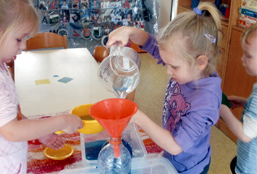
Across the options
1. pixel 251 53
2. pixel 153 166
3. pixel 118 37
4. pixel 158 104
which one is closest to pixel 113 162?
pixel 153 166

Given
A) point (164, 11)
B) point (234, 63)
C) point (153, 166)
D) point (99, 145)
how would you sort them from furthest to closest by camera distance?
point (164, 11) → point (234, 63) → point (99, 145) → point (153, 166)

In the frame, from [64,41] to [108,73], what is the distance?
1.28m

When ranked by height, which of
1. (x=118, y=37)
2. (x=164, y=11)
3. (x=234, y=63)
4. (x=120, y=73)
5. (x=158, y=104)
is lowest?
(x=158, y=104)

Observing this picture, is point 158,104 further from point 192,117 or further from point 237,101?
point 192,117

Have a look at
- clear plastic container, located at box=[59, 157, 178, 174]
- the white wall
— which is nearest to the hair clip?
clear plastic container, located at box=[59, 157, 178, 174]

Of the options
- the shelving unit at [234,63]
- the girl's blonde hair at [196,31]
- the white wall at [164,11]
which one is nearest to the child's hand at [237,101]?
the girl's blonde hair at [196,31]

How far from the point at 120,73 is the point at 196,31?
0.95 ft

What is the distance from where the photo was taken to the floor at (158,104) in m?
1.82

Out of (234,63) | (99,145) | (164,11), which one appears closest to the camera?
(99,145)

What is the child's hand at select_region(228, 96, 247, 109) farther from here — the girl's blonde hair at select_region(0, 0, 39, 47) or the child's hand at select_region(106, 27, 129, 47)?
the girl's blonde hair at select_region(0, 0, 39, 47)

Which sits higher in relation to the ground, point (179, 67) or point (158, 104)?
point (179, 67)

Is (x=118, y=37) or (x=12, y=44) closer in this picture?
(x=12, y=44)

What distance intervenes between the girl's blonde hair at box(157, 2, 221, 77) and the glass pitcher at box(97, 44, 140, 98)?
0.16 meters

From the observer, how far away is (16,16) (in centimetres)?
69
